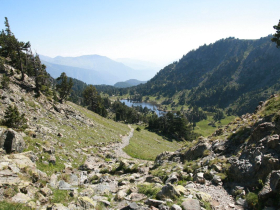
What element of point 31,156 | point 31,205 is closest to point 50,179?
point 31,156

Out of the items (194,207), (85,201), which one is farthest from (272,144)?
(85,201)

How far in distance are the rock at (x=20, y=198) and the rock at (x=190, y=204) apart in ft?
27.2

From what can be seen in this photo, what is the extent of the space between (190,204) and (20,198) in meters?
8.99

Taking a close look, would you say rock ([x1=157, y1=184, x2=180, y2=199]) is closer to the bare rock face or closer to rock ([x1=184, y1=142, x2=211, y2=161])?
rock ([x1=184, y1=142, x2=211, y2=161])

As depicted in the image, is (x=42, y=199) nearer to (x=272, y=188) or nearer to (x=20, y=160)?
(x=20, y=160)

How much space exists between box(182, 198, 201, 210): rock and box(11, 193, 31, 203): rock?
8288 millimetres

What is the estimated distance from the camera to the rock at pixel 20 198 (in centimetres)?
790

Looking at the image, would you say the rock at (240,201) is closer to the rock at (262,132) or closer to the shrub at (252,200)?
the shrub at (252,200)

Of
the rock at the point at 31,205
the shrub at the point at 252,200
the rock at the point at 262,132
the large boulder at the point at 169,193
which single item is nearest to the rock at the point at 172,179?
the large boulder at the point at 169,193

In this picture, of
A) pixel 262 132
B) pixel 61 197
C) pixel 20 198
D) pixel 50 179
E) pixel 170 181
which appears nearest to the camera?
pixel 20 198

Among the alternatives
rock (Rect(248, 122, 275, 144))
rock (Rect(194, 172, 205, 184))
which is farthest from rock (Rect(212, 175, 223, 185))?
rock (Rect(248, 122, 275, 144))

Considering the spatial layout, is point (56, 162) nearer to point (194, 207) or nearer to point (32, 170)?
point (32, 170)

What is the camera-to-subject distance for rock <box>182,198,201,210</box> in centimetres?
846

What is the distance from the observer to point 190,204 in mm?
8703
